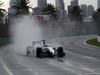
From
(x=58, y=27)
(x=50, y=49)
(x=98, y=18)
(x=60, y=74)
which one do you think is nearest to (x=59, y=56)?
(x=50, y=49)

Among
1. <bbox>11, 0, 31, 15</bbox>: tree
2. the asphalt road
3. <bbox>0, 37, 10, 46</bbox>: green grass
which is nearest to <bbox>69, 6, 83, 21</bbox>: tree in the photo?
<bbox>11, 0, 31, 15</bbox>: tree

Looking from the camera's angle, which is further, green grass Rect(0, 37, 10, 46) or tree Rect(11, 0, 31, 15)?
tree Rect(11, 0, 31, 15)

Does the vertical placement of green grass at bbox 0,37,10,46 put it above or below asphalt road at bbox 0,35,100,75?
below

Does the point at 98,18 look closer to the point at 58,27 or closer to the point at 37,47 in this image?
the point at 37,47

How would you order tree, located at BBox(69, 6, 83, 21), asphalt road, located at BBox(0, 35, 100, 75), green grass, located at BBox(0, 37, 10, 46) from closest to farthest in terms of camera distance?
asphalt road, located at BBox(0, 35, 100, 75) < green grass, located at BBox(0, 37, 10, 46) < tree, located at BBox(69, 6, 83, 21)

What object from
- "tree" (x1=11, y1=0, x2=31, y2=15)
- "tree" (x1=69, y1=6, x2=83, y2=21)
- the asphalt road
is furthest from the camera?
"tree" (x1=69, y1=6, x2=83, y2=21)

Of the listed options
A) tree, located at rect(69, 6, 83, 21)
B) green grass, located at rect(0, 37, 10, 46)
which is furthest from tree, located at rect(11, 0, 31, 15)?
tree, located at rect(69, 6, 83, 21)

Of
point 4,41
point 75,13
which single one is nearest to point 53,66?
point 4,41

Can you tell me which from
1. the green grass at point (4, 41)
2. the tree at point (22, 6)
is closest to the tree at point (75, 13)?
the tree at point (22, 6)

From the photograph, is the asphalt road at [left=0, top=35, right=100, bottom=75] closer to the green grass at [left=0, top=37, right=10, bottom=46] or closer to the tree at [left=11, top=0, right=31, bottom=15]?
the green grass at [left=0, top=37, right=10, bottom=46]

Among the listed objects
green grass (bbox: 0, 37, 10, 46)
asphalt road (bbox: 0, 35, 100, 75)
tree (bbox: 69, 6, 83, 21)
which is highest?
tree (bbox: 69, 6, 83, 21)

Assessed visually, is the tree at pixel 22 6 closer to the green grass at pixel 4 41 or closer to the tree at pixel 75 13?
the green grass at pixel 4 41

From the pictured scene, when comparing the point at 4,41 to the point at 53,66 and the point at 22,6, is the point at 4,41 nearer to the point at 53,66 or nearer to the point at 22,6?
the point at 22,6

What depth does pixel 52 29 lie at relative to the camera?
340ft
